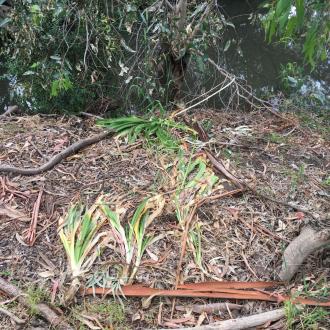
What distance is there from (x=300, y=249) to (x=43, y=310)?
4.88 feet

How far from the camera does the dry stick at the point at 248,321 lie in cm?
234

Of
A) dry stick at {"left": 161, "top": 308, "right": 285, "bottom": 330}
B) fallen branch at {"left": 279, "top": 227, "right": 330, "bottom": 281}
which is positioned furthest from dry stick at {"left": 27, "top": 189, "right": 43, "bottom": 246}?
fallen branch at {"left": 279, "top": 227, "right": 330, "bottom": 281}

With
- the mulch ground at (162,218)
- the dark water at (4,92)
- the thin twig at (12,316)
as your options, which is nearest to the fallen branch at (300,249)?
the mulch ground at (162,218)

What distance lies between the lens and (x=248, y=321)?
239 cm

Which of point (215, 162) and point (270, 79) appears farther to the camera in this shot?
point (270, 79)

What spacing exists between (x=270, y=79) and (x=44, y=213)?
550cm

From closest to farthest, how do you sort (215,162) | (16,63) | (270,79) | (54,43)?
1. (215,162)
2. (54,43)
3. (16,63)
4. (270,79)

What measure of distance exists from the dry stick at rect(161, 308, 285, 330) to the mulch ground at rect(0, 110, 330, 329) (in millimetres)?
96

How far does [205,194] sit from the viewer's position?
9.89 ft

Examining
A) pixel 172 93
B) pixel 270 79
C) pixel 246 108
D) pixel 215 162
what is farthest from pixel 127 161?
pixel 270 79

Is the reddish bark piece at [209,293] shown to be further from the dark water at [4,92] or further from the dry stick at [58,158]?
the dark water at [4,92]

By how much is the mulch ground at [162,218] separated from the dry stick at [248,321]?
96mm

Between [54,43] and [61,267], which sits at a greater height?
[54,43]

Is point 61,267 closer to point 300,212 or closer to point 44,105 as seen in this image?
point 300,212
